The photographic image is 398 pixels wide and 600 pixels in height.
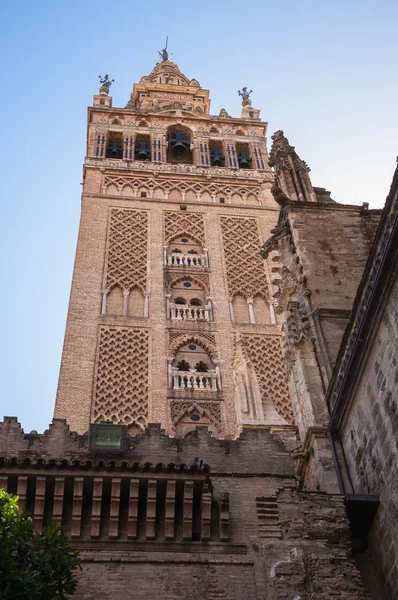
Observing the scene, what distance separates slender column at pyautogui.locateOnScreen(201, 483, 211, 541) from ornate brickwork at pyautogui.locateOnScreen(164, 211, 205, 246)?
1410 centimetres

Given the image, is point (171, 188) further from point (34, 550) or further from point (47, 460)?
point (34, 550)

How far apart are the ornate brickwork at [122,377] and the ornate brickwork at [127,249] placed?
195cm

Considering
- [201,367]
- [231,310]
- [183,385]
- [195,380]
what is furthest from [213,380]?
[231,310]

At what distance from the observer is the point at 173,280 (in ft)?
66.7

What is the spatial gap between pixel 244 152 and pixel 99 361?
1221 cm

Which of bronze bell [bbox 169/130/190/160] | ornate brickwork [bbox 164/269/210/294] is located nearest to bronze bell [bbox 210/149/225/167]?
bronze bell [bbox 169/130/190/160]

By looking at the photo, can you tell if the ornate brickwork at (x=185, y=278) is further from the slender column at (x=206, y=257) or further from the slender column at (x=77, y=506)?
the slender column at (x=77, y=506)

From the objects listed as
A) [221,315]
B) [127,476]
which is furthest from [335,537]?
[221,315]

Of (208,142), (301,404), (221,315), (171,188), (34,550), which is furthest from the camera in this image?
(208,142)

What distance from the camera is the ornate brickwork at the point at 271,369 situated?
662 inches

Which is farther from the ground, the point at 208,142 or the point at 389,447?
the point at 208,142

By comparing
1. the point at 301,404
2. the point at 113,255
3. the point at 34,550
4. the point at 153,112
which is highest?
the point at 153,112

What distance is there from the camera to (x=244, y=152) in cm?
2705

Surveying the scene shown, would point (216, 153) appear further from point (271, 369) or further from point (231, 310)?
point (271, 369)
